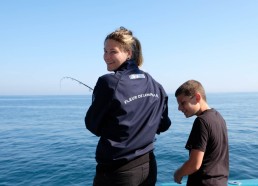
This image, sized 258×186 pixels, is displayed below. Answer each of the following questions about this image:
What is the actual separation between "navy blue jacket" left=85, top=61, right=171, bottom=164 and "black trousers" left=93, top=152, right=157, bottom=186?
0.09 meters

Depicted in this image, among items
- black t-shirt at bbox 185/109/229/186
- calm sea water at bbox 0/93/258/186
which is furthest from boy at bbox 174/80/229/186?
calm sea water at bbox 0/93/258/186

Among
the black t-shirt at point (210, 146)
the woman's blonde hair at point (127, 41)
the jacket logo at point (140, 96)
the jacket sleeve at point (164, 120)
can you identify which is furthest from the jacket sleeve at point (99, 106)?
the black t-shirt at point (210, 146)

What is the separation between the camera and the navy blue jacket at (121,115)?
2.29 metres

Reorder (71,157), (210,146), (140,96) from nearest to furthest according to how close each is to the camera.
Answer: (140,96) < (210,146) < (71,157)

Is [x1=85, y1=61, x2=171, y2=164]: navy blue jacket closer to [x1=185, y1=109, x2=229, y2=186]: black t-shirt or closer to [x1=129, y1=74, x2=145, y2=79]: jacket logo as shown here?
[x1=129, y1=74, x2=145, y2=79]: jacket logo

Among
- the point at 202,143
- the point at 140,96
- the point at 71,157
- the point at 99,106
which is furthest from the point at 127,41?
the point at 71,157

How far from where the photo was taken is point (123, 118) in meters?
2.32

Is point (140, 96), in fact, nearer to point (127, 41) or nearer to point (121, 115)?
point (121, 115)

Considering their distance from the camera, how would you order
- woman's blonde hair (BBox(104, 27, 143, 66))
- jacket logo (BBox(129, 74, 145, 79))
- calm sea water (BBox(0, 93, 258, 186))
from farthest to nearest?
calm sea water (BBox(0, 93, 258, 186)), woman's blonde hair (BBox(104, 27, 143, 66)), jacket logo (BBox(129, 74, 145, 79))

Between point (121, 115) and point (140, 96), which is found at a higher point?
point (140, 96)

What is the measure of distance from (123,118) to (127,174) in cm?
53

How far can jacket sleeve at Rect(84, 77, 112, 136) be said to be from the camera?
229 centimetres

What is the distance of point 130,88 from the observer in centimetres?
241

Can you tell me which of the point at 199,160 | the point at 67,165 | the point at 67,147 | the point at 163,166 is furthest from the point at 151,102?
the point at 67,147
